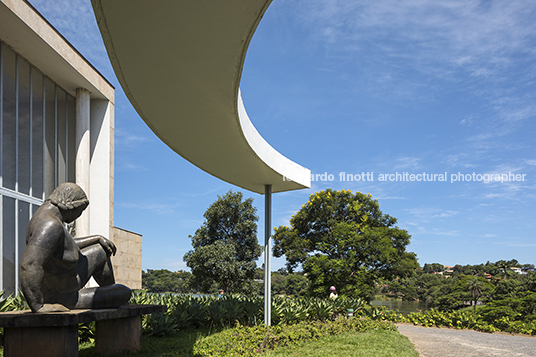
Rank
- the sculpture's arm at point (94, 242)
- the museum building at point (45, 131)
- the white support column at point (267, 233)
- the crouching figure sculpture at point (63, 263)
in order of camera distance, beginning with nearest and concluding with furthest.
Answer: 1. the crouching figure sculpture at point (63, 263)
2. the sculpture's arm at point (94, 242)
3. the white support column at point (267, 233)
4. the museum building at point (45, 131)

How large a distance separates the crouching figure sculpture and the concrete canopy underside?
63.7 inches

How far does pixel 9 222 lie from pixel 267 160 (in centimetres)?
726

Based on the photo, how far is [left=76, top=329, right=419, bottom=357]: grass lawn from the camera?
5.44 metres

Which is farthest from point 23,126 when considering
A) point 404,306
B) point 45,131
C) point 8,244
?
point 404,306

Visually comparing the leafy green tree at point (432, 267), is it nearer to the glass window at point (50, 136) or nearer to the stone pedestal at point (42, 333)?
the glass window at point (50, 136)

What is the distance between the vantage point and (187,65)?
4.16 m

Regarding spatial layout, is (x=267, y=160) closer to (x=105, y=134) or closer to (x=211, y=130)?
(x=211, y=130)

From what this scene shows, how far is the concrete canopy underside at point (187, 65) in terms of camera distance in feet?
10.8

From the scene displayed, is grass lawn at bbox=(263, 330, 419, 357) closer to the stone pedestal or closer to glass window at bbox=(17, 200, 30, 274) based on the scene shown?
the stone pedestal

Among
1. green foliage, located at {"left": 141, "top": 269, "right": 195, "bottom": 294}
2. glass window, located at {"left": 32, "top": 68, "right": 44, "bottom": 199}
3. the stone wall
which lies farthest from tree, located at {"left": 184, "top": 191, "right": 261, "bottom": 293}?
glass window, located at {"left": 32, "top": 68, "right": 44, "bottom": 199}

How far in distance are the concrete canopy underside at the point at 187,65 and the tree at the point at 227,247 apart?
51.2ft

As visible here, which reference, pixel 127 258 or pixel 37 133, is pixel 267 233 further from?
pixel 127 258

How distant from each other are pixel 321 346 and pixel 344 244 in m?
11.9

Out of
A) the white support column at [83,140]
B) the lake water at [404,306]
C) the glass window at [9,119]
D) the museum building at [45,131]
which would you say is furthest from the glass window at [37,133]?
the lake water at [404,306]
